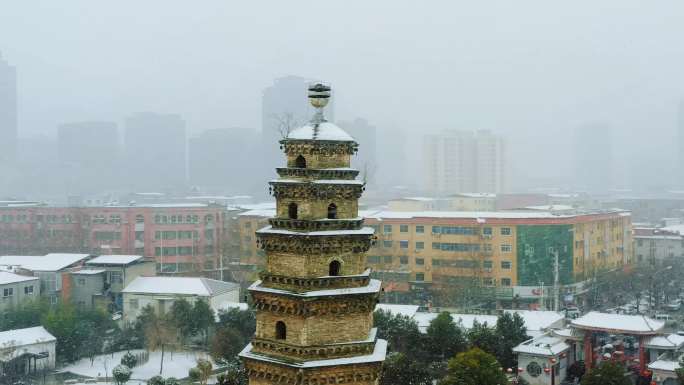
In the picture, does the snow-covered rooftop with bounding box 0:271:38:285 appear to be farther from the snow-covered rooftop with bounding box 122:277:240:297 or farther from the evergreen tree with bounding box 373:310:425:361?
the evergreen tree with bounding box 373:310:425:361

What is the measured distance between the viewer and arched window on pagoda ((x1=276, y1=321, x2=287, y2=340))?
1195 centimetres

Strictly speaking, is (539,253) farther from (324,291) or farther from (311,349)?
(311,349)

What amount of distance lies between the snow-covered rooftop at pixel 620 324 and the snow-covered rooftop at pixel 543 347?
113 cm

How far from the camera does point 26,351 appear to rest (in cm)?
2805

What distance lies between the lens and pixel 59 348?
97.9ft

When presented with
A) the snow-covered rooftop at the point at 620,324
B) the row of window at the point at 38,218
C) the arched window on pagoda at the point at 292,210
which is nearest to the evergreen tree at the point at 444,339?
the snow-covered rooftop at the point at 620,324

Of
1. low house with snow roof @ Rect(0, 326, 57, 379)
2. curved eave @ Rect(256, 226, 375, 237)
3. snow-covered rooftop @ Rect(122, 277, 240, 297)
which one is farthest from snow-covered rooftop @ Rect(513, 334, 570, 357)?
low house with snow roof @ Rect(0, 326, 57, 379)

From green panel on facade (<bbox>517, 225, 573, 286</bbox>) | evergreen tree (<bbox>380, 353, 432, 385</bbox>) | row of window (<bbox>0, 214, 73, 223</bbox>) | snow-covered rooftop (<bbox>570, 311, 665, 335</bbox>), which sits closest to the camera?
evergreen tree (<bbox>380, 353, 432, 385</bbox>)

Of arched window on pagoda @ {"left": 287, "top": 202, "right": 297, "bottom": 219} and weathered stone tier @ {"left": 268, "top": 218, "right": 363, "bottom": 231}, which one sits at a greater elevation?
arched window on pagoda @ {"left": 287, "top": 202, "right": 297, "bottom": 219}

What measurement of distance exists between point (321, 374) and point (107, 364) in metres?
21.1

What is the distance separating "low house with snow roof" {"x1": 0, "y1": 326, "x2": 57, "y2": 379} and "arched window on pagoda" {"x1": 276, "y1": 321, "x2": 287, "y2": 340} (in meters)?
18.8

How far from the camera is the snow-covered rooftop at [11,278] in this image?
34500mm

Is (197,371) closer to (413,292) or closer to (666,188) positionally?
(413,292)

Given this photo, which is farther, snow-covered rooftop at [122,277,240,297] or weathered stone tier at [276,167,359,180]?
Result: snow-covered rooftop at [122,277,240,297]
